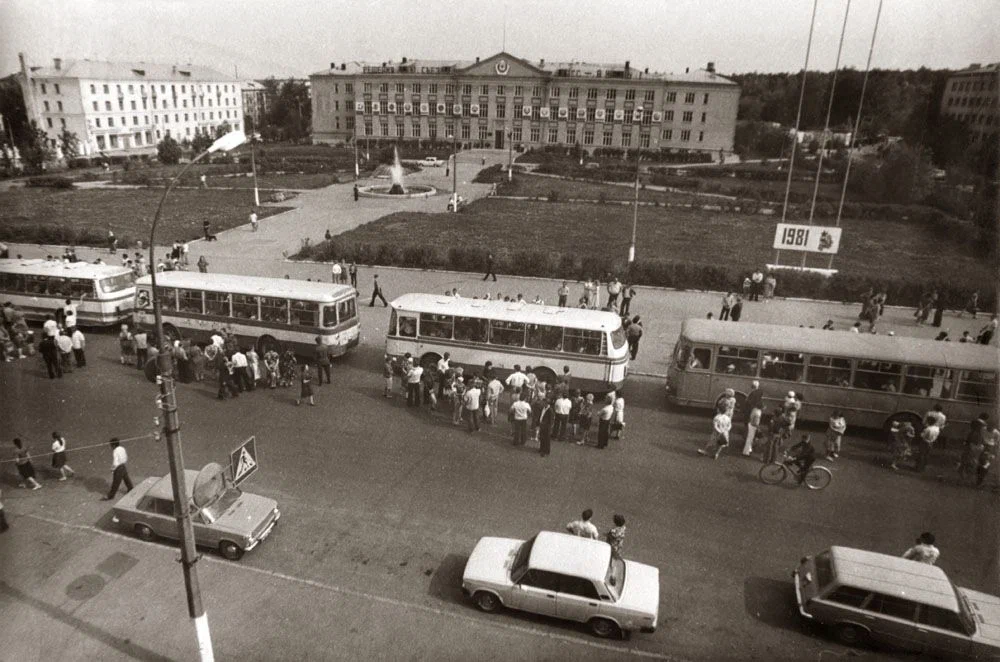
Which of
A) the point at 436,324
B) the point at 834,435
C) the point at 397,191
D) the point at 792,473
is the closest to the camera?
the point at 792,473

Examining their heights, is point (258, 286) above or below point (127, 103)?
below

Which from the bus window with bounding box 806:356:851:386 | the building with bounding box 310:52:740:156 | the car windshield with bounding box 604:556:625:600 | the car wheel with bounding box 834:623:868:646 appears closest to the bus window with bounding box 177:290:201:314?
the car windshield with bounding box 604:556:625:600

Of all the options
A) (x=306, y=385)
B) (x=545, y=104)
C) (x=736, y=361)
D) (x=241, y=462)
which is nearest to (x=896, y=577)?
(x=736, y=361)

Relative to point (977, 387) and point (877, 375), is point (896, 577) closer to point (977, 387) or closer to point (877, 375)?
point (877, 375)

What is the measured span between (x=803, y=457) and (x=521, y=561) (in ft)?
25.9

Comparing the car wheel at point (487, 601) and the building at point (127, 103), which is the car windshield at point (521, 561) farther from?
the building at point (127, 103)

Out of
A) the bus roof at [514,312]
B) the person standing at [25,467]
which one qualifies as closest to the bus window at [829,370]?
the bus roof at [514,312]

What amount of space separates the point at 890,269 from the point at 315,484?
37671mm

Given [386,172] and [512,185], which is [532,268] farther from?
[386,172]

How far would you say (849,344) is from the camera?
18.0m

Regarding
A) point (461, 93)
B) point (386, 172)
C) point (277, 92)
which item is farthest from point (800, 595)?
point (277, 92)

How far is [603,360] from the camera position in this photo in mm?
19188

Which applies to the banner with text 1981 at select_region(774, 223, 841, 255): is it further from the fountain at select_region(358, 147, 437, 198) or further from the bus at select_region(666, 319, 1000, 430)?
the fountain at select_region(358, 147, 437, 198)

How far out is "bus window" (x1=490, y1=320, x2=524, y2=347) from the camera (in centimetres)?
1975
